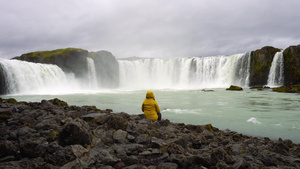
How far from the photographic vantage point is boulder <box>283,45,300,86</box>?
3953 centimetres

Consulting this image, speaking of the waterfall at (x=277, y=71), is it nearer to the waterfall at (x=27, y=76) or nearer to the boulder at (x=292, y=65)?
the boulder at (x=292, y=65)

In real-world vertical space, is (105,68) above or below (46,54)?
below

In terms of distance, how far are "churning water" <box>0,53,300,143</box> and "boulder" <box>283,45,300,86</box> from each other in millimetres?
1201

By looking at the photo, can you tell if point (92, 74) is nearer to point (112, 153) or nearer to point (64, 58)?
point (64, 58)

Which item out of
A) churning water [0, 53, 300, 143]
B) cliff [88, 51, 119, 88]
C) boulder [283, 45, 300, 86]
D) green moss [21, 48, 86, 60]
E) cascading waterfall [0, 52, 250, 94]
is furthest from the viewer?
cliff [88, 51, 119, 88]

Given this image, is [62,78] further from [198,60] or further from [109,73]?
[198,60]

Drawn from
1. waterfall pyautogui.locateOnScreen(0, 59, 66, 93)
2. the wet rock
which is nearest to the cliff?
waterfall pyautogui.locateOnScreen(0, 59, 66, 93)

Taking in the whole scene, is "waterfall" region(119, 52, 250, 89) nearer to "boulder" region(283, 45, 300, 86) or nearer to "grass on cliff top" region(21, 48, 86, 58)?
"boulder" region(283, 45, 300, 86)

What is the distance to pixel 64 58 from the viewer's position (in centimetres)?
4809

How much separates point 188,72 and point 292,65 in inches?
927

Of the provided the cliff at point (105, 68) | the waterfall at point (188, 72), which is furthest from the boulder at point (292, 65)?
the cliff at point (105, 68)

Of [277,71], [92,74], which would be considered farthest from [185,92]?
[92,74]

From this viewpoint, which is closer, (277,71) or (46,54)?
(277,71)

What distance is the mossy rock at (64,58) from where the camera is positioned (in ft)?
156
